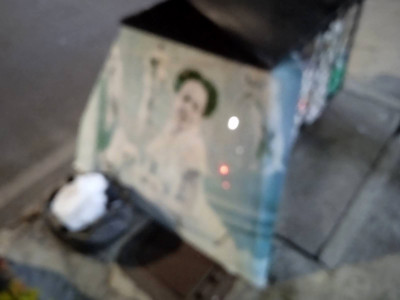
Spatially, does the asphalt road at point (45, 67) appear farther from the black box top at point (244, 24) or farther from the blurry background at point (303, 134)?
the black box top at point (244, 24)

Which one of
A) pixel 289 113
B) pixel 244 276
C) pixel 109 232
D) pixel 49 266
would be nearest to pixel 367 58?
pixel 289 113

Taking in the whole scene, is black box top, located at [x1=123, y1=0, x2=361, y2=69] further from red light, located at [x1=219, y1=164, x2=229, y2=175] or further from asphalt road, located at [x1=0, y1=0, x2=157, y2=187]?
asphalt road, located at [x1=0, y1=0, x2=157, y2=187]

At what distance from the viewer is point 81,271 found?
5.70 ft

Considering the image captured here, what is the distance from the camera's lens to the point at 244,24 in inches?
63.0

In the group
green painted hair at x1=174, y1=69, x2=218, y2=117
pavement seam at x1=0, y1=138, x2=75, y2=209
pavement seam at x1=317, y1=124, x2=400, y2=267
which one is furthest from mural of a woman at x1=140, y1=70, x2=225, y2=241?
pavement seam at x1=0, y1=138, x2=75, y2=209

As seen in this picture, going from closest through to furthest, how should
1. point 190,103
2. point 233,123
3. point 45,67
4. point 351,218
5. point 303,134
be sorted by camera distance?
point 233,123
point 190,103
point 351,218
point 303,134
point 45,67

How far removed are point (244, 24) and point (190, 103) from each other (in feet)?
1.31

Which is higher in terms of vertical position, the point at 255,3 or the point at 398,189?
the point at 255,3

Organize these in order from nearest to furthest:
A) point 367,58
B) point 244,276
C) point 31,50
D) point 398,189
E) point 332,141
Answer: point 244,276 < point 398,189 < point 332,141 < point 367,58 < point 31,50

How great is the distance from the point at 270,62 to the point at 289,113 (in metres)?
0.24

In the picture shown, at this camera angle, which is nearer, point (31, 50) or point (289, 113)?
point (289, 113)

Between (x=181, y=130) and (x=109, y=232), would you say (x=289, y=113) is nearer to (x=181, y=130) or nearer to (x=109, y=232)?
(x=181, y=130)

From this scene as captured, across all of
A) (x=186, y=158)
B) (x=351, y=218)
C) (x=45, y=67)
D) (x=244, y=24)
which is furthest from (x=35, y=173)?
(x=351, y=218)

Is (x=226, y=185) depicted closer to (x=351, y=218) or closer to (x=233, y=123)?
(x=233, y=123)
